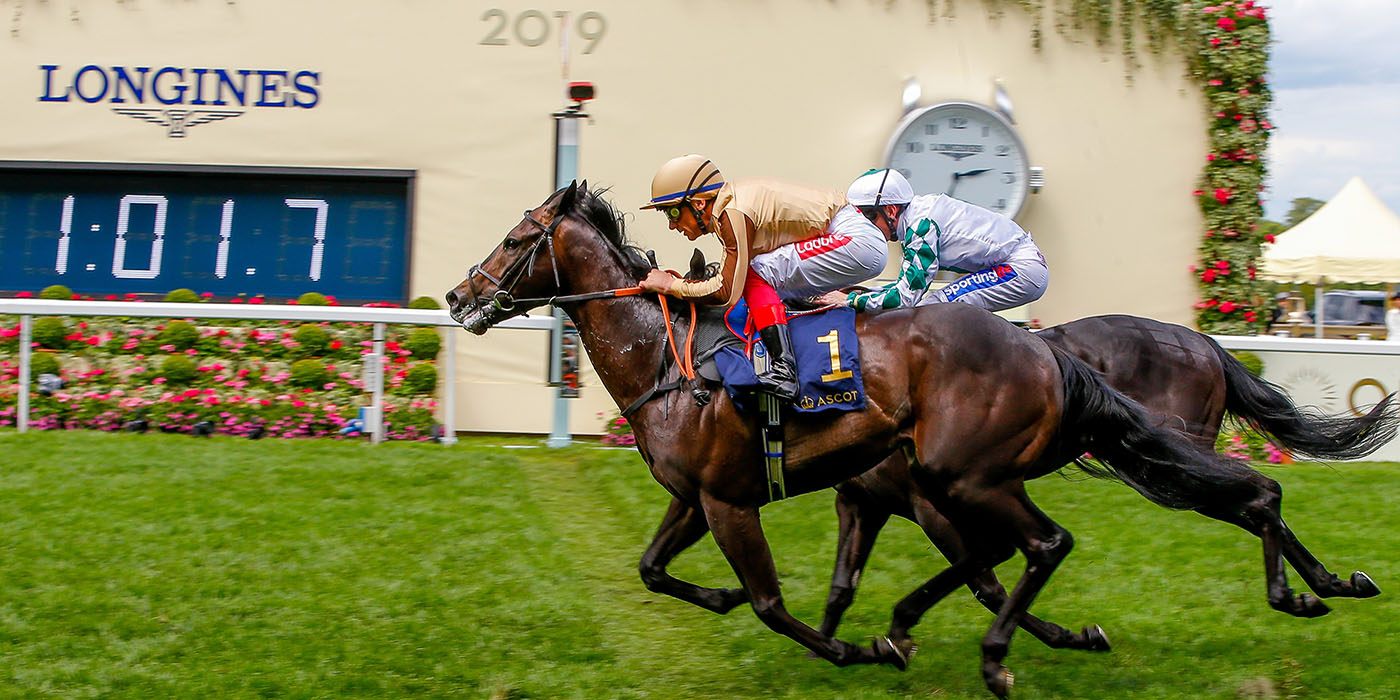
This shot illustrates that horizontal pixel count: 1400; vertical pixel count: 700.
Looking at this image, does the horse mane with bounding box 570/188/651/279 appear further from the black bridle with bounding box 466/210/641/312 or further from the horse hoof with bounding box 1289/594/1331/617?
the horse hoof with bounding box 1289/594/1331/617

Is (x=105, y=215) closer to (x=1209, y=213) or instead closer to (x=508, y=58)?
(x=508, y=58)

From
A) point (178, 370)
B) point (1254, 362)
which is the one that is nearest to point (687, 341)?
point (178, 370)

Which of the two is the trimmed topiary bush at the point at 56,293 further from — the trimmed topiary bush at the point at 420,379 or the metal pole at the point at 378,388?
the trimmed topiary bush at the point at 420,379

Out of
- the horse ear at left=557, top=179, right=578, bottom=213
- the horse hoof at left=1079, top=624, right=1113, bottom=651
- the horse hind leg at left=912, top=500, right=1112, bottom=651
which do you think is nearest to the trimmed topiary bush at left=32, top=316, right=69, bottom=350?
the horse ear at left=557, top=179, right=578, bottom=213

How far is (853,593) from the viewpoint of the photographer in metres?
4.62

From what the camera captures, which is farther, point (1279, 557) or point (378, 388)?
point (378, 388)

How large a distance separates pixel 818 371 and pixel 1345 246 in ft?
43.4

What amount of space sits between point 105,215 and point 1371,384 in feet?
29.9

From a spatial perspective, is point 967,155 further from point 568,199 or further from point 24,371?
point 24,371

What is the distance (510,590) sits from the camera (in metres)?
5.25

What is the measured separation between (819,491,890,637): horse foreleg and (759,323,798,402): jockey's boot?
0.92 meters

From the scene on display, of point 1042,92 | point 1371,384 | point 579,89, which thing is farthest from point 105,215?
point 1371,384

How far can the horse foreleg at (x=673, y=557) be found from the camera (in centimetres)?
435

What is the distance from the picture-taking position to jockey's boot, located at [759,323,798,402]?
4.03 meters
